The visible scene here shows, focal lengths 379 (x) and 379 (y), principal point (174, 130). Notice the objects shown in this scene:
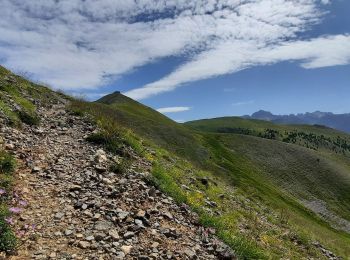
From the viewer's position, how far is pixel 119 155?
18.6m

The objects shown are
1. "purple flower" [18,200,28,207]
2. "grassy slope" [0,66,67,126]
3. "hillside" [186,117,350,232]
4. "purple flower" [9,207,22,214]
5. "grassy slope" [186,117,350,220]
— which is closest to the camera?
"purple flower" [9,207,22,214]

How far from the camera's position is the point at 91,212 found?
11.9 meters

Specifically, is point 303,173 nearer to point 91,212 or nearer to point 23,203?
point 91,212

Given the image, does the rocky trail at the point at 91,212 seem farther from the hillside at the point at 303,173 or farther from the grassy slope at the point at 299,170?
the grassy slope at the point at 299,170

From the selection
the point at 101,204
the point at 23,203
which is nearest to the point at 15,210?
the point at 23,203

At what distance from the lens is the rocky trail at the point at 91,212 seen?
10.0 meters

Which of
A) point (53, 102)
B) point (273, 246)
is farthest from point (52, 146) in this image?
point (53, 102)

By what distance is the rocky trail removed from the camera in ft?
33.0

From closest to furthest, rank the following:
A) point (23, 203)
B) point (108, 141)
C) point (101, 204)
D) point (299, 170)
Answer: point (23, 203), point (101, 204), point (108, 141), point (299, 170)

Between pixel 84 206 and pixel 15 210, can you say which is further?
pixel 84 206

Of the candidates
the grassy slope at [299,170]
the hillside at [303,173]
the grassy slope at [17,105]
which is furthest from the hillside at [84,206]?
the grassy slope at [299,170]

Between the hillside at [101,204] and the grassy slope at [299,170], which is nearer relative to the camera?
the hillside at [101,204]

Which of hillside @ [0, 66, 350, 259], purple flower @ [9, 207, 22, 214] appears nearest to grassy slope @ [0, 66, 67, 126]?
hillside @ [0, 66, 350, 259]

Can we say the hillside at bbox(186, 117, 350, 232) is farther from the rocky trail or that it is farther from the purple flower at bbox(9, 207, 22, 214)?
the purple flower at bbox(9, 207, 22, 214)
